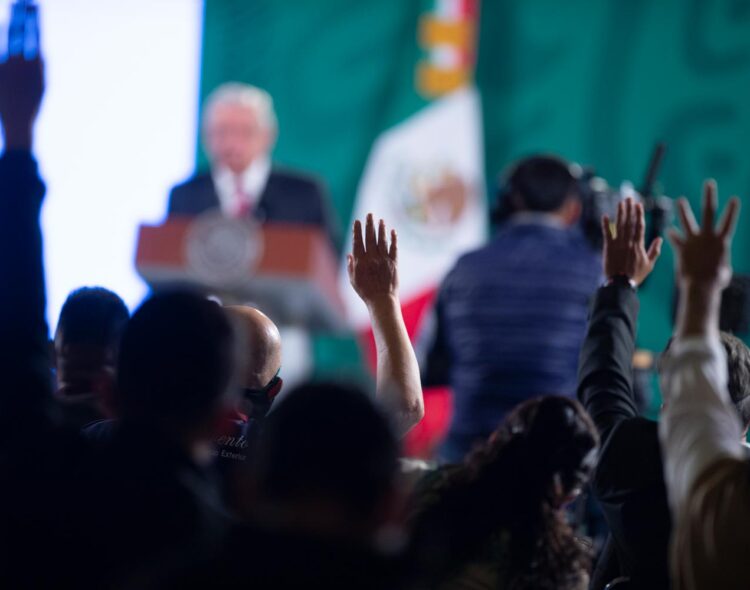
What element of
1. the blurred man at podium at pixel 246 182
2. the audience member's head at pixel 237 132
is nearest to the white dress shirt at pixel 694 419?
the blurred man at podium at pixel 246 182

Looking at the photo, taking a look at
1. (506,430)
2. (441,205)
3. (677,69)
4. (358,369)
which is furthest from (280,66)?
(506,430)

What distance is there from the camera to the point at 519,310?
284cm

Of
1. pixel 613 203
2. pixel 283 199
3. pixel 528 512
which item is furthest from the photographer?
pixel 283 199

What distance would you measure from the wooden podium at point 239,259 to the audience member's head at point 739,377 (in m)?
3.36

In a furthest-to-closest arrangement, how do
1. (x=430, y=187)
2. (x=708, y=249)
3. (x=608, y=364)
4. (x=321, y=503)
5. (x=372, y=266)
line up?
1. (x=430, y=187)
2. (x=372, y=266)
3. (x=608, y=364)
4. (x=708, y=249)
5. (x=321, y=503)

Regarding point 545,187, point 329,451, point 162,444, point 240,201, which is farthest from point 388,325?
point 240,201

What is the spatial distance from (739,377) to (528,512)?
1.51ft

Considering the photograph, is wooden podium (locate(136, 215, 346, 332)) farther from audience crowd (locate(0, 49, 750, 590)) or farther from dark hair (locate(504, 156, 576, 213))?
audience crowd (locate(0, 49, 750, 590))

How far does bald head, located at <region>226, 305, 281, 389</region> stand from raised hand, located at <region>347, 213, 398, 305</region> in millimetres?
159

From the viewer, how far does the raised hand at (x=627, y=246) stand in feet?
5.72

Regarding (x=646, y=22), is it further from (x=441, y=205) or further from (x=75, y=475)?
(x=75, y=475)

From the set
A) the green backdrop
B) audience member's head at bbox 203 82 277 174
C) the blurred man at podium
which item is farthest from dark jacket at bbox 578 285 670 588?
the green backdrop

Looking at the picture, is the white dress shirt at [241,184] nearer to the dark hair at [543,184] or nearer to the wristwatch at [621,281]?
the dark hair at [543,184]

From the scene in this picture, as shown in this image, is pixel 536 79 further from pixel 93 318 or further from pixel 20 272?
pixel 20 272
